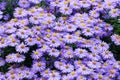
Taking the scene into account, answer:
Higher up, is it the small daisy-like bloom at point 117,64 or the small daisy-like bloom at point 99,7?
the small daisy-like bloom at point 99,7

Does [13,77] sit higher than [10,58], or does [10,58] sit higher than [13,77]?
[10,58]

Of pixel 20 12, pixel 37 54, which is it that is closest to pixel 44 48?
pixel 37 54

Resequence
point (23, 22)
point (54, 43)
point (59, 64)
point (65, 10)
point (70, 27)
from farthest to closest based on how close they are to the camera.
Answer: point (65, 10) → point (70, 27) → point (23, 22) → point (54, 43) → point (59, 64)

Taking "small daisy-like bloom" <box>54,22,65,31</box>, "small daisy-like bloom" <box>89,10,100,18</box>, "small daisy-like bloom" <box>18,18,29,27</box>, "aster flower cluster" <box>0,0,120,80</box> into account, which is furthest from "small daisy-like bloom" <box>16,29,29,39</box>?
"small daisy-like bloom" <box>89,10,100,18</box>

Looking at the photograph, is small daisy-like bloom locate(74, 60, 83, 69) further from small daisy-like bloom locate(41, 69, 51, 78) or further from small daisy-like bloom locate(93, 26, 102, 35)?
small daisy-like bloom locate(93, 26, 102, 35)

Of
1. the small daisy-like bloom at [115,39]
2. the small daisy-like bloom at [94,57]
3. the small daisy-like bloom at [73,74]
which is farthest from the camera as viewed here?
the small daisy-like bloom at [115,39]

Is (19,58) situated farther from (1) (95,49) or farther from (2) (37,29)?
(1) (95,49)

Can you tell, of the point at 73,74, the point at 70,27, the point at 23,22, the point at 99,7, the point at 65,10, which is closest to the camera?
the point at 73,74

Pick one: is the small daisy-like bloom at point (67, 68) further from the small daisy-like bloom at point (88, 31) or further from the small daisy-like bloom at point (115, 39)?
the small daisy-like bloom at point (115, 39)

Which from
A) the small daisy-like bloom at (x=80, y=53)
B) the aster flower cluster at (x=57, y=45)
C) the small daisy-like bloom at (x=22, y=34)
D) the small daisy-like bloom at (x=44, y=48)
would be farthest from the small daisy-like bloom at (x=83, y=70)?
the small daisy-like bloom at (x=22, y=34)

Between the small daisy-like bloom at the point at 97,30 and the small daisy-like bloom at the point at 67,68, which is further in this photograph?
the small daisy-like bloom at the point at 97,30
